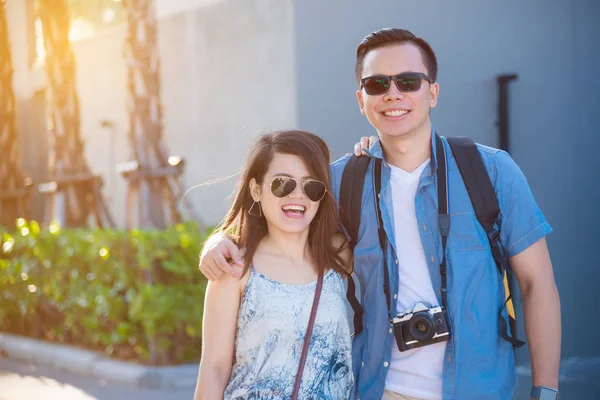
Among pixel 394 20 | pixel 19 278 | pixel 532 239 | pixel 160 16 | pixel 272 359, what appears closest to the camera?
pixel 272 359

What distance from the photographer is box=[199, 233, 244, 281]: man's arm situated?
108 inches

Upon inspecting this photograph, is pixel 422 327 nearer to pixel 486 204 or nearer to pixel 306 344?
pixel 306 344

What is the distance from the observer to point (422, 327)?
2721 mm

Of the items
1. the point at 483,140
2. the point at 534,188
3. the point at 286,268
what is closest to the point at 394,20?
the point at 483,140

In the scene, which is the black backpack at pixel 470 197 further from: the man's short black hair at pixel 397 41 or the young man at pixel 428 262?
the man's short black hair at pixel 397 41

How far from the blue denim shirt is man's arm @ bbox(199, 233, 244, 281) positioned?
518 mm

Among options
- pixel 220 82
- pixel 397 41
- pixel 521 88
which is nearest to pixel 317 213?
pixel 397 41

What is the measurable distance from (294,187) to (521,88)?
4.68 m

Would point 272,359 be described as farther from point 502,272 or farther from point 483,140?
point 483,140

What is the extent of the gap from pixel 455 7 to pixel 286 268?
478 cm

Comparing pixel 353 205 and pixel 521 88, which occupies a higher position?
pixel 521 88

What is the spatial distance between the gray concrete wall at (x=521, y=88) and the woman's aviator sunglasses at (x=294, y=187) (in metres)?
3.93

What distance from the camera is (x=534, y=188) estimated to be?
22.9ft

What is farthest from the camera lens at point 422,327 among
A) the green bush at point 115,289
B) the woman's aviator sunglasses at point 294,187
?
the green bush at point 115,289
